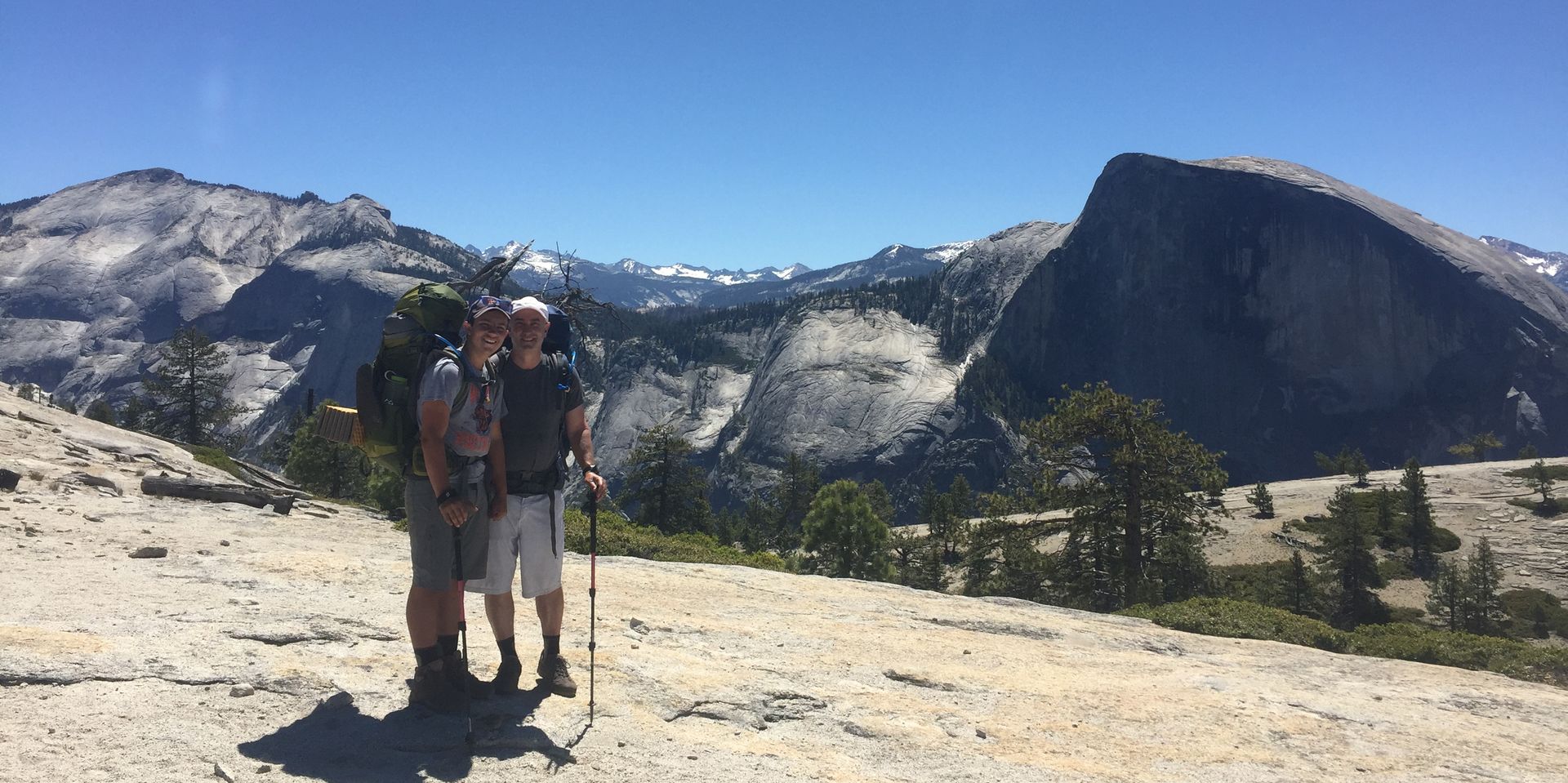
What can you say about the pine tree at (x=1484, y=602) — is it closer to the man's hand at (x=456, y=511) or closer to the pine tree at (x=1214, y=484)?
the pine tree at (x=1214, y=484)

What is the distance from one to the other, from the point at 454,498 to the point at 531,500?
67 cm

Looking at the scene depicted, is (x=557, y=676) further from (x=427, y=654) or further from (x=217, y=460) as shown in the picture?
(x=217, y=460)

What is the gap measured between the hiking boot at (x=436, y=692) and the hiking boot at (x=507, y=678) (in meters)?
0.32

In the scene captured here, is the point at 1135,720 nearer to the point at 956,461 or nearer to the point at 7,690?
the point at 7,690

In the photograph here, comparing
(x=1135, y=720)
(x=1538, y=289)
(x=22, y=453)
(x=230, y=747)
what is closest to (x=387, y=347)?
(x=230, y=747)

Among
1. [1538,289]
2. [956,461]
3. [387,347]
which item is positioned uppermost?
[1538,289]

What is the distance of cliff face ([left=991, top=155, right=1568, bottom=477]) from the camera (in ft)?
413

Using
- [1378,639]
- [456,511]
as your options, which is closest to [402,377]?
[456,511]

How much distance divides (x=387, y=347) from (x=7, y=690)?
2642mm

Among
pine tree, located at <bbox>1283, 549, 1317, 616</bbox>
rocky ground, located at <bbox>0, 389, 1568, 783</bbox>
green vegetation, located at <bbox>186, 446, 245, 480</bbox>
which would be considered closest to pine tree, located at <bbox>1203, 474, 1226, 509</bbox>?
rocky ground, located at <bbox>0, 389, 1568, 783</bbox>

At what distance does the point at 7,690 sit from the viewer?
4.41m

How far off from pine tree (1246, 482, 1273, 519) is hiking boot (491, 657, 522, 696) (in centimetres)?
7276

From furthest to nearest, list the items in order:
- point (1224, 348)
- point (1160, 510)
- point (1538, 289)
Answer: point (1224, 348) < point (1538, 289) < point (1160, 510)

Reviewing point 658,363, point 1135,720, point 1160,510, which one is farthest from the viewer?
point 658,363
